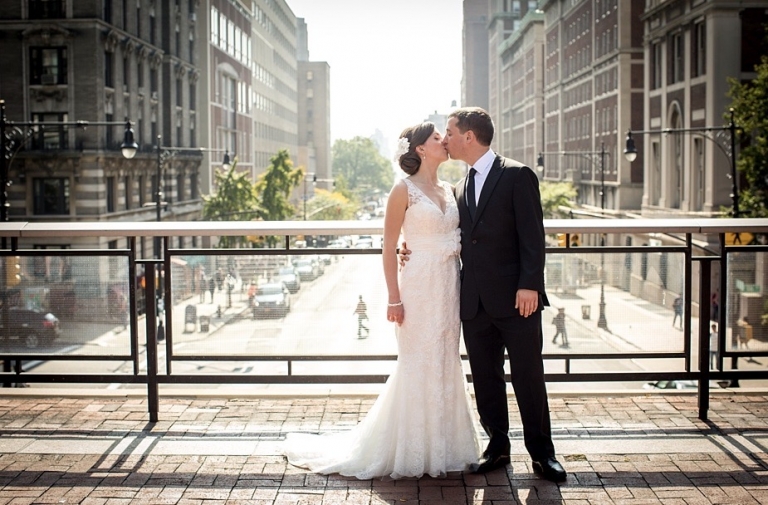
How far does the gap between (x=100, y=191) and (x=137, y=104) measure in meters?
8.58

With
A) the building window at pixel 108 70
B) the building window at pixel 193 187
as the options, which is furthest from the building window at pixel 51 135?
the building window at pixel 193 187

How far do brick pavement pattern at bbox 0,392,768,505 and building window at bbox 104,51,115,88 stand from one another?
1647 inches

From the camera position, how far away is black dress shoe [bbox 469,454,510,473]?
579 cm

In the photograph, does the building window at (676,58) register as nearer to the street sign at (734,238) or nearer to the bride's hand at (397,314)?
the street sign at (734,238)

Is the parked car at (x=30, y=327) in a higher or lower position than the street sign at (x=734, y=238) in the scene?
lower

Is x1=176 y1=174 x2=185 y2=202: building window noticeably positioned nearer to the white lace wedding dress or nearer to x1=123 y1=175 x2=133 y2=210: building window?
x1=123 y1=175 x2=133 y2=210: building window

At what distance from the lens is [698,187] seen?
45.4m

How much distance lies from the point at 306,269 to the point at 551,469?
89.4 inches

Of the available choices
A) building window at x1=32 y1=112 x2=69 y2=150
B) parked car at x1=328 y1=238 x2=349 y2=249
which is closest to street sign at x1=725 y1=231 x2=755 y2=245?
parked car at x1=328 y1=238 x2=349 y2=249

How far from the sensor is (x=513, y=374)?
583 cm

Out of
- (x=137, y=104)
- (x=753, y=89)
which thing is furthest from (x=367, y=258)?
(x=137, y=104)

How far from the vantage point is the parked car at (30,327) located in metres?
7.09

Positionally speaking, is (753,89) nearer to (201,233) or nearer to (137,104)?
(201,233)

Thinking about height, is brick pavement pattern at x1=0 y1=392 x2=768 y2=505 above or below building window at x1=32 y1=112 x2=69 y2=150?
below
